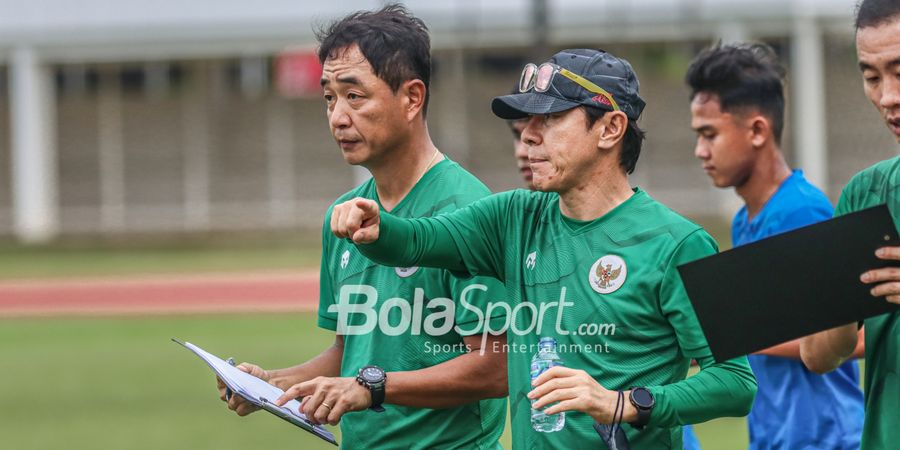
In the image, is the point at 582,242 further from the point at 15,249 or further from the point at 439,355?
the point at 15,249

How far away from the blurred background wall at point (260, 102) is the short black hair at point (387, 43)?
2488 centimetres

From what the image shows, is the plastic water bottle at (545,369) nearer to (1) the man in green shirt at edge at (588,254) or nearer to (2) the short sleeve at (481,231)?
(1) the man in green shirt at edge at (588,254)

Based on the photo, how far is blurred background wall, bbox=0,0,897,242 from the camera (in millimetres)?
28562

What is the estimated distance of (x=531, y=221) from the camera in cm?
360

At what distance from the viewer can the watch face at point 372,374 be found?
3.50 metres

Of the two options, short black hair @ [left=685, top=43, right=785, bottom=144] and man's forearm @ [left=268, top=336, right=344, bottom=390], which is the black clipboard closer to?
man's forearm @ [left=268, top=336, right=344, bottom=390]

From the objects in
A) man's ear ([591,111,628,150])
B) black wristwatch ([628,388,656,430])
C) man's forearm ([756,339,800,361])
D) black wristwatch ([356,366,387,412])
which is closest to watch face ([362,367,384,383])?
black wristwatch ([356,366,387,412])

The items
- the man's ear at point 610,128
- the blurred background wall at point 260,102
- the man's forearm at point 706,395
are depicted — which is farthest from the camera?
the blurred background wall at point 260,102

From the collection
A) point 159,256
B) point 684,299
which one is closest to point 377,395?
point 684,299

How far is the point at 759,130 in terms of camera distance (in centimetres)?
507

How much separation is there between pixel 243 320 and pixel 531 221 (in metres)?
13.4

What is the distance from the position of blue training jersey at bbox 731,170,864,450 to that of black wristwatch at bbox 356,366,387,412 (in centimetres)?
171

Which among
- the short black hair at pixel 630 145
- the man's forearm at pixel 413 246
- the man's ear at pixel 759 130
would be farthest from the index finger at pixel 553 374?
the man's ear at pixel 759 130

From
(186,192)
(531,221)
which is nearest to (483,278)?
(531,221)
